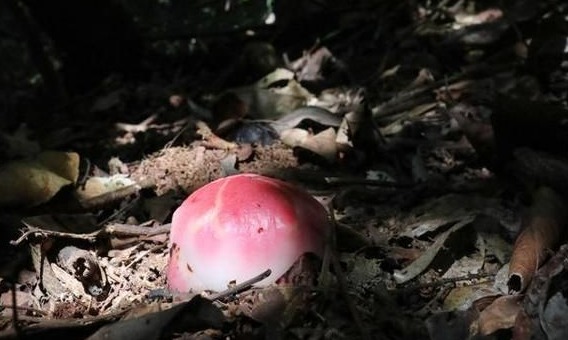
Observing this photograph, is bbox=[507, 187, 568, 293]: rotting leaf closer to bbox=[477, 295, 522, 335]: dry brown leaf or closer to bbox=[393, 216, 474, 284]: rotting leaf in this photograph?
bbox=[477, 295, 522, 335]: dry brown leaf

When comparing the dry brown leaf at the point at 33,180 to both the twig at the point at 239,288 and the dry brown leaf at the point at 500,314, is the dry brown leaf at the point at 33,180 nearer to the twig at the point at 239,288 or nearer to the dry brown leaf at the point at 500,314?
the twig at the point at 239,288

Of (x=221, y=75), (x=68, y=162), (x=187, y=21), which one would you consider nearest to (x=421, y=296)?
(x=68, y=162)

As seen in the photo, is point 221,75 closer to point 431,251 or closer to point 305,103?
point 305,103

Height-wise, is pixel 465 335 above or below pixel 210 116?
above

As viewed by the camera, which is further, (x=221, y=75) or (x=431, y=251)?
(x=221, y=75)

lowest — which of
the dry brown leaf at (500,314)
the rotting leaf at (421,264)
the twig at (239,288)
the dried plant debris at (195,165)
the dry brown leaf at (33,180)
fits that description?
the dried plant debris at (195,165)

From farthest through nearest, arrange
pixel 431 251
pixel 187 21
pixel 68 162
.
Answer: pixel 187 21, pixel 68 162, pixel 431 251

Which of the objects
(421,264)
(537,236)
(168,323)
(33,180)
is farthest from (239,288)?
(33,180)

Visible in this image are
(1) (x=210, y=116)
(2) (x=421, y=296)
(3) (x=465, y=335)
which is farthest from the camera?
(1) (x=210, y=116)

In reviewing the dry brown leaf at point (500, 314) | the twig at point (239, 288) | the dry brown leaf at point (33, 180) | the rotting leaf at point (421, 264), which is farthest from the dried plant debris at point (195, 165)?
the dry brown leaf at point (500, 314)
